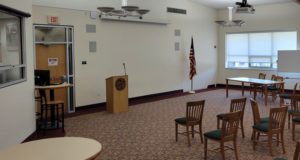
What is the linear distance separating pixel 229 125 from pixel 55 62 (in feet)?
17.7

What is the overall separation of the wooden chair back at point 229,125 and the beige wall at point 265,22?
8.09 metres

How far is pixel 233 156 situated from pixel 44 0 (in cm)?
595

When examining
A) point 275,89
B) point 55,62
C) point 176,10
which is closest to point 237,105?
point 275,89

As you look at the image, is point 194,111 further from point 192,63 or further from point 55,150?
point 192,63

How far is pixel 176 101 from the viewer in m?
10.1

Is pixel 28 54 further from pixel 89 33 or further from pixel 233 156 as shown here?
pixel 233 156

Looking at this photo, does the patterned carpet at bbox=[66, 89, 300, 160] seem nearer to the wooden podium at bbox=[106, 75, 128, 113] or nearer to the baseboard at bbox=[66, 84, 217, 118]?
the wooden podium at bbox=[106, 75, 128, 113]

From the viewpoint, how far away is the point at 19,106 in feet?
17.8

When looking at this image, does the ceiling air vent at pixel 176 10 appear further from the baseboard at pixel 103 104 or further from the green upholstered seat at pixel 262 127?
the green upholstered seat at pixel 262 127

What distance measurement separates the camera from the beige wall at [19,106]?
4.67 metres

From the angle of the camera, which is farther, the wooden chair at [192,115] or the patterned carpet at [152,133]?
the wooden chair at [192,115]

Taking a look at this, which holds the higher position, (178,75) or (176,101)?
(178,75)

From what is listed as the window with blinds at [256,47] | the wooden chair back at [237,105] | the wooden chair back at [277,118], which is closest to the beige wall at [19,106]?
the wooden chair back at [237,105]

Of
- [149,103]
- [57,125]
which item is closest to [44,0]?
[57,125]
